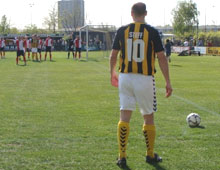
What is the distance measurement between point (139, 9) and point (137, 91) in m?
1.01

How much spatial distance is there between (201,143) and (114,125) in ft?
6.32

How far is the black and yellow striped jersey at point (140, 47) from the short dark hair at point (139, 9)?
0.13 meters

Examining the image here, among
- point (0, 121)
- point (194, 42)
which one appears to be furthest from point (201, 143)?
point (194, 42)

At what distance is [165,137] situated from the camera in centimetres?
689

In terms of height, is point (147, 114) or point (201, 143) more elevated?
point (147, 114)

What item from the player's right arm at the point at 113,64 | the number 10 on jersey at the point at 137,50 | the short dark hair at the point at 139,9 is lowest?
the player's right arm at the point at 113,64

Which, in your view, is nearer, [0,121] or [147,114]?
[147,114]

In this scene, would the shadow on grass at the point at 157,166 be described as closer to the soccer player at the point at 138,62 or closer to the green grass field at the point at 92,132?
the green grass field at the point at 92,132

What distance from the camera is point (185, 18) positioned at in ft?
234

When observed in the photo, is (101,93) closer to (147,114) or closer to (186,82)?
(186,82)

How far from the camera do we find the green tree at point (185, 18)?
231 ft

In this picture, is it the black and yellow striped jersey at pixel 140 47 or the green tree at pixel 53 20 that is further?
the green tree at pixel 53 20

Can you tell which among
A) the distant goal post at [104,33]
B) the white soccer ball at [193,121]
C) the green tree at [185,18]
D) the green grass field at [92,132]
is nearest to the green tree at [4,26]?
the distant goal post at [104,33]

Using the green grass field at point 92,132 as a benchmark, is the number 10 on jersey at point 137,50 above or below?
above
